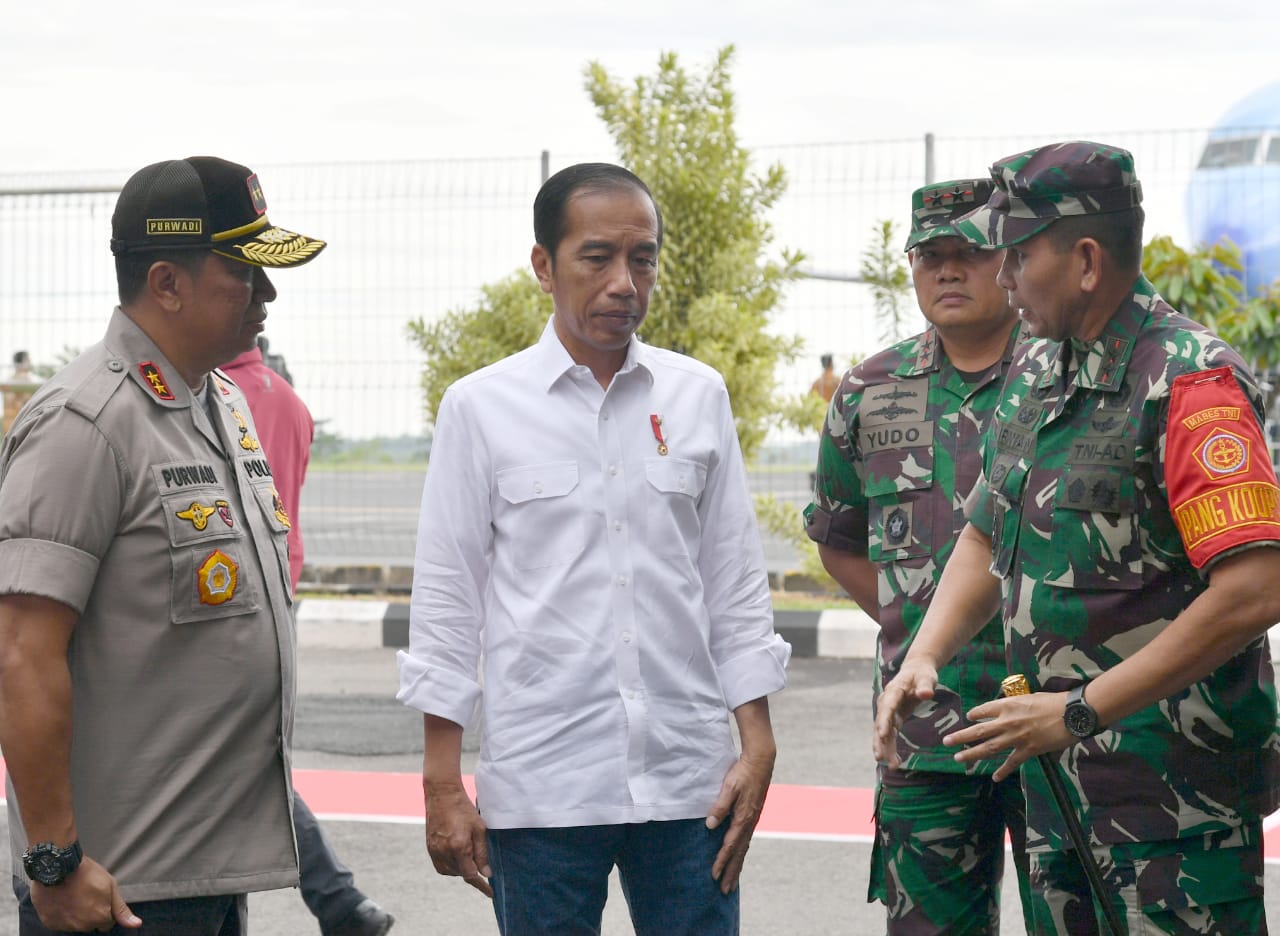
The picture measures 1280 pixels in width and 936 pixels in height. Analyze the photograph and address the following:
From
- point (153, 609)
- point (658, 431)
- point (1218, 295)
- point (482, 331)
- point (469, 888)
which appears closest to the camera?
point (153, 609)

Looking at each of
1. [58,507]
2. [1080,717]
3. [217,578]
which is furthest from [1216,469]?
[58,507]

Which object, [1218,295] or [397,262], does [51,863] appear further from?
[1218,295]

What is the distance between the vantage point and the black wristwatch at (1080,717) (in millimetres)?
2504

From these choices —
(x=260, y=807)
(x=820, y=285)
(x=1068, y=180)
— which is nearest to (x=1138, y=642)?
(x=1068, y=180)

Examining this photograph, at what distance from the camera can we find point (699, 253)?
399 inches

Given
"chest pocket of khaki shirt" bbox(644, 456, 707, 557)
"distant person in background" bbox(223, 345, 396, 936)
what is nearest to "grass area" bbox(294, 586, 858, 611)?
"distant person in background" bbox(223, 345, 396, 936)

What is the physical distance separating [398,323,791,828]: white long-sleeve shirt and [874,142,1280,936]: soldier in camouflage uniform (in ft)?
1.30

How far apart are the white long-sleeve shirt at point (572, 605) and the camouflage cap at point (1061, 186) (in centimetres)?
72

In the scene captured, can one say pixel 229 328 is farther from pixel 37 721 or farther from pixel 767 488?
pixel 767 488

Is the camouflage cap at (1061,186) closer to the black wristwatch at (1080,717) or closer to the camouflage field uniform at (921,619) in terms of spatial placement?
the black wristwatch at (1080,717)

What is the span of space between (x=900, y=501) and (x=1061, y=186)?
46.1 inches

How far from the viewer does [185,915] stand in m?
2.70

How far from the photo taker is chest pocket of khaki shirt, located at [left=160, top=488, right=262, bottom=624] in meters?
2.63

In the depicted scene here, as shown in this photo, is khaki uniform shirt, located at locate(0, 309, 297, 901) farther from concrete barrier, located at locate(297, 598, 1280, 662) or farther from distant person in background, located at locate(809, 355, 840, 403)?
distant person in background, located at locate(809, 355, 840, 403)
